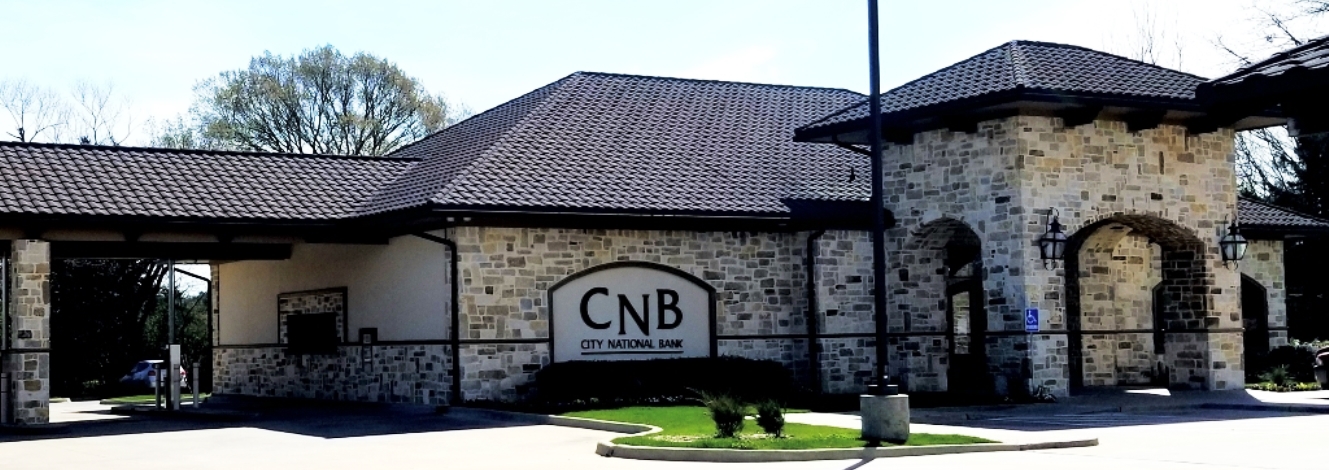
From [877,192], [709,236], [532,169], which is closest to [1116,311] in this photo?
[709,236]

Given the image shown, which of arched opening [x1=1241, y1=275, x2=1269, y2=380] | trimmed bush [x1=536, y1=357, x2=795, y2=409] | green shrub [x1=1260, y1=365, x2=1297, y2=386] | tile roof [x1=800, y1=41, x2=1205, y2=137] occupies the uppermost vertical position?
tile roof [x1=800, y1=41, x2=1205, y2=137]

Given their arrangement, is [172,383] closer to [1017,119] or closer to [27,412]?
[27,412]

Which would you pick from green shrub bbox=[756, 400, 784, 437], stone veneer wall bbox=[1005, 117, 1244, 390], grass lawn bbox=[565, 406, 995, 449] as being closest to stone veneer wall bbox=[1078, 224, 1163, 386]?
stone veneer wall bbox=[1005, 117, 1244, 390]

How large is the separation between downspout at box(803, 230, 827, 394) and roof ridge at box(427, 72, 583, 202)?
567cm

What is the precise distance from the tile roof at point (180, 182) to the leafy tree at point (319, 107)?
2113cm

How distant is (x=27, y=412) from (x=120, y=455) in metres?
5.57

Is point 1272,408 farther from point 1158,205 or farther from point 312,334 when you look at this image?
point 312,334

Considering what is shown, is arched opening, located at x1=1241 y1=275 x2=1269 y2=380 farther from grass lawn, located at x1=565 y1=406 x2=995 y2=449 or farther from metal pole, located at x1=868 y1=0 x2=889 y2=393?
metal pole, located at x1=868 y1=0 x2=889 y2=393

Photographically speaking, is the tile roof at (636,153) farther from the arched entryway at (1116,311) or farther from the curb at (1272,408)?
the curb at (1272,408)

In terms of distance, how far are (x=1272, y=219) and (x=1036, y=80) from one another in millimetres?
10792

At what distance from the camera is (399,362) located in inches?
1041

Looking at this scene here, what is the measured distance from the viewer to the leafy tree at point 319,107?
49719 millimetres

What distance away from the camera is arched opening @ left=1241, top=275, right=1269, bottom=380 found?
3303 centimetres

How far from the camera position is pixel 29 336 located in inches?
902
